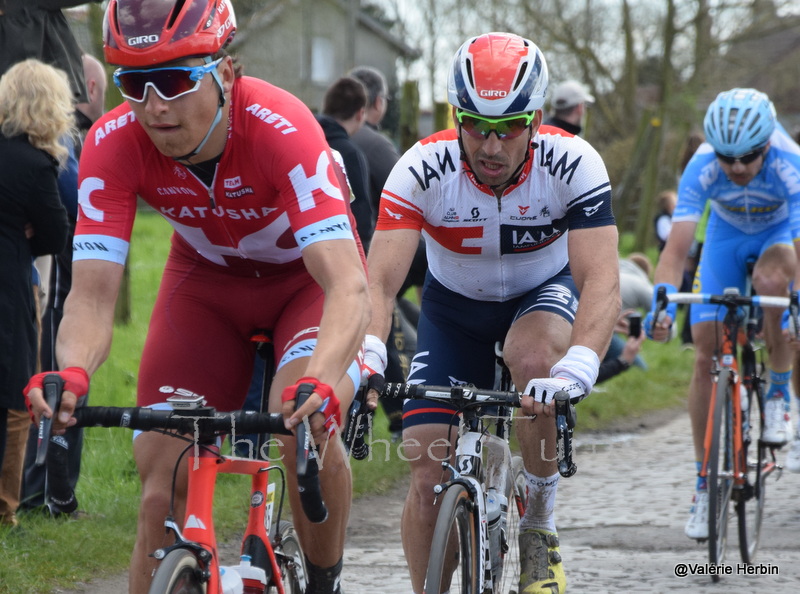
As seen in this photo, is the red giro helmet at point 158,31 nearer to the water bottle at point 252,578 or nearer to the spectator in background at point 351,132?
the water bottle at point 252,578

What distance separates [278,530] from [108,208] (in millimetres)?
1222

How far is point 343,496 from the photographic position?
370 centimetres

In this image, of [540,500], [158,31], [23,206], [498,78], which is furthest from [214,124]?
[23,206]

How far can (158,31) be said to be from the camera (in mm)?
3127

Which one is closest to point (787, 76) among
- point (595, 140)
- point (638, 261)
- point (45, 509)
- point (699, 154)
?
point (595, 140)

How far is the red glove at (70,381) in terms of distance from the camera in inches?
114

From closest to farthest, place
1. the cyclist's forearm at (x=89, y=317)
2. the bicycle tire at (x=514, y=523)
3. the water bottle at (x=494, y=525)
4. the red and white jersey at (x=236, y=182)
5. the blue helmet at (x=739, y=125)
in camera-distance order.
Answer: the cyclist's forearm at (x=89, y=317)
the red and white jersey at (x=236, y=182)
the water bottle at (x=494, y=525)
the bicycle tire at (x=514, y=523)
the blue helmet at (x=739, y=125)

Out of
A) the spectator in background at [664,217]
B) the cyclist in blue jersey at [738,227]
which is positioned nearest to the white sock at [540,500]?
the cyclist in blue jersey at [738,227]

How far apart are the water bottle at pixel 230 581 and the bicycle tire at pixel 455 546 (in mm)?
696

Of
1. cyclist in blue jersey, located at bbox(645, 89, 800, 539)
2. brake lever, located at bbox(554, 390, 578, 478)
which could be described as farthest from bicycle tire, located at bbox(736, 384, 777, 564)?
brake lever, located at bbox(554, 390, 578, 478)

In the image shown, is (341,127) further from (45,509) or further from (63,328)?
(63,328)

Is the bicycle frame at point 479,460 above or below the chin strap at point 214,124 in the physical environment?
below

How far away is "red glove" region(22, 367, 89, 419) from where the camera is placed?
2885 millimetres

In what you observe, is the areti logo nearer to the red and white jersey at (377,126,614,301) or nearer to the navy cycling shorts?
the red and white jersey at (377,126,614,301)
